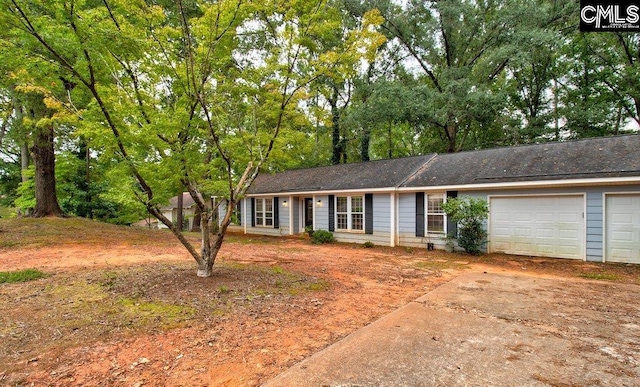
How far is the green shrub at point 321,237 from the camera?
12883 millimetres

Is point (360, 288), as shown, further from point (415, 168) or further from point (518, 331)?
point (415, 168)

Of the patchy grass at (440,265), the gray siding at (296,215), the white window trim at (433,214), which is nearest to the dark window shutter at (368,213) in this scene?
the white window trim at (433,214)

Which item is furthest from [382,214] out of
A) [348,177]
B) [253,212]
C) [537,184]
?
[253,212]

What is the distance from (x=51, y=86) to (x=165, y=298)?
4.43 metres

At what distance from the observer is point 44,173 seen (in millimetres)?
12969

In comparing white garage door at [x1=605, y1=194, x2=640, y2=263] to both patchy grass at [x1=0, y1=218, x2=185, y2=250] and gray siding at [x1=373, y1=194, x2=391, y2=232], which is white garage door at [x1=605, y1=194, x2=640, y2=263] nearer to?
gray siding at [x1=373, y1=194, x2=391, y2=232]

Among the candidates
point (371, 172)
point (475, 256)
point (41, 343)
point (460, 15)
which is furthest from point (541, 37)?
point (41, 343)

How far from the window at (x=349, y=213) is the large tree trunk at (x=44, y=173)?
12.3 m

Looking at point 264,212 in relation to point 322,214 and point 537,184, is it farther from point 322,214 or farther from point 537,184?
point 537,184

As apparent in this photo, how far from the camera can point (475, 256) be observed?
9.52m

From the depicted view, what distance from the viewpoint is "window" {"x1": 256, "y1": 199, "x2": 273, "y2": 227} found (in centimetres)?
1656

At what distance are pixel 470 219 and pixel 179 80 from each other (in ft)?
29.1

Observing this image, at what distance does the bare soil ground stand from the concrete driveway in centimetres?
33

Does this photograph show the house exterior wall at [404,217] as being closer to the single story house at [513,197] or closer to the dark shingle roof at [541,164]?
the single story house at [513,197]
